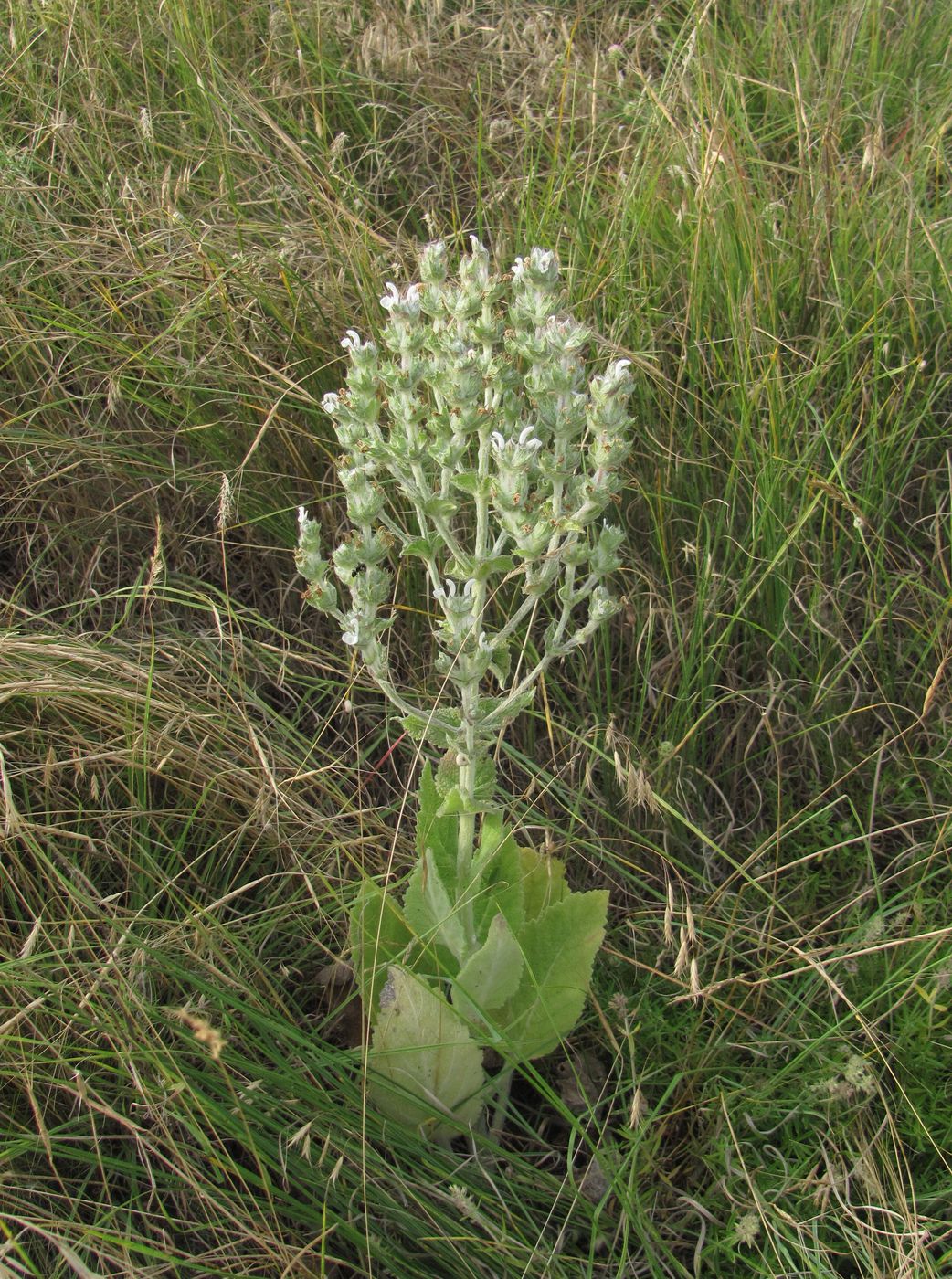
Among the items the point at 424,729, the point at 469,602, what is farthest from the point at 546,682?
the point at 469,602

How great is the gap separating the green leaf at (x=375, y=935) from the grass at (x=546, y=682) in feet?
0.33

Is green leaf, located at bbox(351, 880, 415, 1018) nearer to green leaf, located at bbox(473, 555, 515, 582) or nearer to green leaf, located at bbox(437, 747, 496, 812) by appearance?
green leaf, located at bbox(437, 747, 496, 812)

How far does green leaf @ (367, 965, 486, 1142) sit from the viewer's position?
1.94 metres

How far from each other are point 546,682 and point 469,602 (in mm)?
840

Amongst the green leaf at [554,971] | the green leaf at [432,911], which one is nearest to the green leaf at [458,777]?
the green leaf at [432,911]

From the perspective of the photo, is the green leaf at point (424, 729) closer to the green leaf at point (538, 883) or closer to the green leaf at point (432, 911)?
the green leaf at point (432, 911)

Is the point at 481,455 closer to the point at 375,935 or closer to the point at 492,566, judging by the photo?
the point at 492,566

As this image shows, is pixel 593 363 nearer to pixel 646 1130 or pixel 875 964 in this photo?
pixel 875 964

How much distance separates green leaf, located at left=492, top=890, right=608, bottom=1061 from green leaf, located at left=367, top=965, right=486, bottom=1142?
11 centimetres

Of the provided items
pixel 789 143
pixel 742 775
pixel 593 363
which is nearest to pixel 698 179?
pixel 593 363

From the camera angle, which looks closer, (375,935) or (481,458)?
(481,458)

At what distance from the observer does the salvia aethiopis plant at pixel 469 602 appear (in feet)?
6.19

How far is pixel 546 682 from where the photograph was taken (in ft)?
8.82

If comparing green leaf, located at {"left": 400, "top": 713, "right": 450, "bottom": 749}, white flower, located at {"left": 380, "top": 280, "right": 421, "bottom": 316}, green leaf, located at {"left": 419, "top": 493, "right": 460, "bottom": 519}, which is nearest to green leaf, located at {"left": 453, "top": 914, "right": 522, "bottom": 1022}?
green leaf, located at {"left": 400, "top": 713, "right": 450, "bottom": 749}
